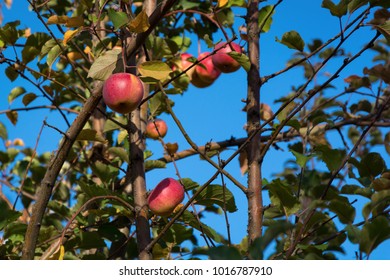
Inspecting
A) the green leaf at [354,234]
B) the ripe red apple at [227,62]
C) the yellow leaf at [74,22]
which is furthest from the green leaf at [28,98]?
the green leaf at [354,234]

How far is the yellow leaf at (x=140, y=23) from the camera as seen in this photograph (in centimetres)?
142

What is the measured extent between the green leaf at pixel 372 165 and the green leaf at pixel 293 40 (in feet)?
1.23

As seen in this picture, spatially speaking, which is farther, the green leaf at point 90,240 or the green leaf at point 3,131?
the green leaf at point 3,131

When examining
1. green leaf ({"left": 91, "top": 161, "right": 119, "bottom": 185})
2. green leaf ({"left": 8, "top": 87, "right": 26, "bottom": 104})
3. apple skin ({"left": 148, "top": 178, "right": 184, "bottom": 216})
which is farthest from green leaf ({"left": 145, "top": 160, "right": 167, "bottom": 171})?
green leaf ({"left": 8, "top": 87, "right": 26, "bottom": 104})

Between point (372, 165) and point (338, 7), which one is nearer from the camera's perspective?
point (338, 7)

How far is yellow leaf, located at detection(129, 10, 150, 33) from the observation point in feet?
4.66

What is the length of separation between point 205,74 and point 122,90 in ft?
3.62

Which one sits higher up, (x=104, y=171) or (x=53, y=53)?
A: (x=53, y=53)

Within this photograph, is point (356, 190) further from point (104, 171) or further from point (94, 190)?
point (104, 171)

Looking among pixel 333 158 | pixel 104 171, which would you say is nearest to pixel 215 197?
pixel 333 158

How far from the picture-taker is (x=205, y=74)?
2588mm

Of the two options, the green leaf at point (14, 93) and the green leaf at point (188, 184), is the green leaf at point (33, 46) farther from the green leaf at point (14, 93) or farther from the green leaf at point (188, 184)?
the green leaf at point (188, 184)

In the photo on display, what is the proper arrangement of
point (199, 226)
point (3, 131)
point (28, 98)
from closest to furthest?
A: point (199, 226) → point (28, 98) → point (3, 131)
